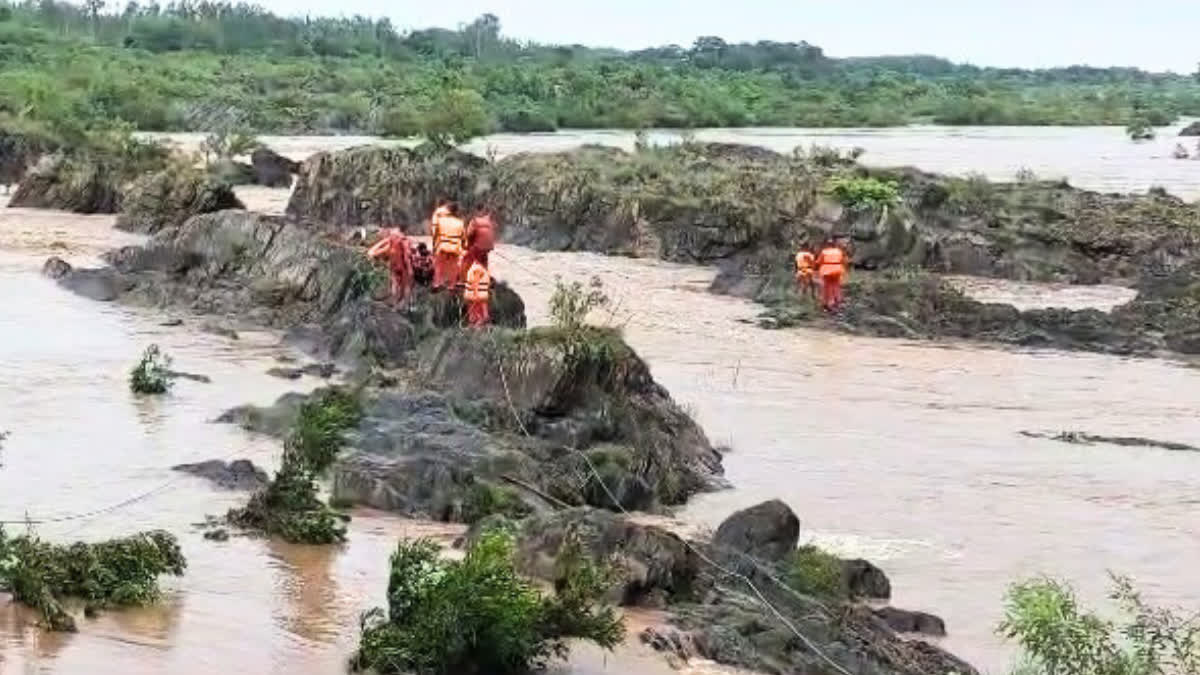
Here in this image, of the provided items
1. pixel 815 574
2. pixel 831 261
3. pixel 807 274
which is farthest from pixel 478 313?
pixel 807 274

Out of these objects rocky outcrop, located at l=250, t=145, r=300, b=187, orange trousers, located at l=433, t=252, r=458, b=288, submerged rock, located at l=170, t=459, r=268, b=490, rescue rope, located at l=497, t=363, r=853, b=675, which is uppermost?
orange trousers, located at l=433, t=252, r=458, b=288

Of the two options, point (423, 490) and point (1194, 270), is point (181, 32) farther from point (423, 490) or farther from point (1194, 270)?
point (423, 490)

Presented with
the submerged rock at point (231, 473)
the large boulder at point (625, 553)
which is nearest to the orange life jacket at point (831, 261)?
the submerged rock at point (231, 473)

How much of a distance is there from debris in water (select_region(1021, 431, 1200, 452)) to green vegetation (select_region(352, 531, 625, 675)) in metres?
11.9

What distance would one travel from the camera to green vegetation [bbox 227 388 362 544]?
46.7 ft

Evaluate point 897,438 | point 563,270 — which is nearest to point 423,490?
point 897,438

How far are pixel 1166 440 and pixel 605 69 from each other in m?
103

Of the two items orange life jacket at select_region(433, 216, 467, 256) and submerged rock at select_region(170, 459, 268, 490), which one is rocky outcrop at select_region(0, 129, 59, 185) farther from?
submerged rock at select_region(170, 459, 268, 490)

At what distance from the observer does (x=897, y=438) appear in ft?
71.4

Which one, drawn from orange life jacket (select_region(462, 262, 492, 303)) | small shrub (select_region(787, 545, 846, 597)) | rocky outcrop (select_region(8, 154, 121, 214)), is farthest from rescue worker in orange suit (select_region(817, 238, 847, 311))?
rocky outcrop (select_region(8, 154, 121, 214))

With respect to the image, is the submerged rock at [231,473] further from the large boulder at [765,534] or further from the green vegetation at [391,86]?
the green vegetation at [391,86]

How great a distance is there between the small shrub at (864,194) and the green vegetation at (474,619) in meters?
28.6

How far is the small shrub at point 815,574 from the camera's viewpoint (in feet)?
44.3

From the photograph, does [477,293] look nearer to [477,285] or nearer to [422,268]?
[477,285]
